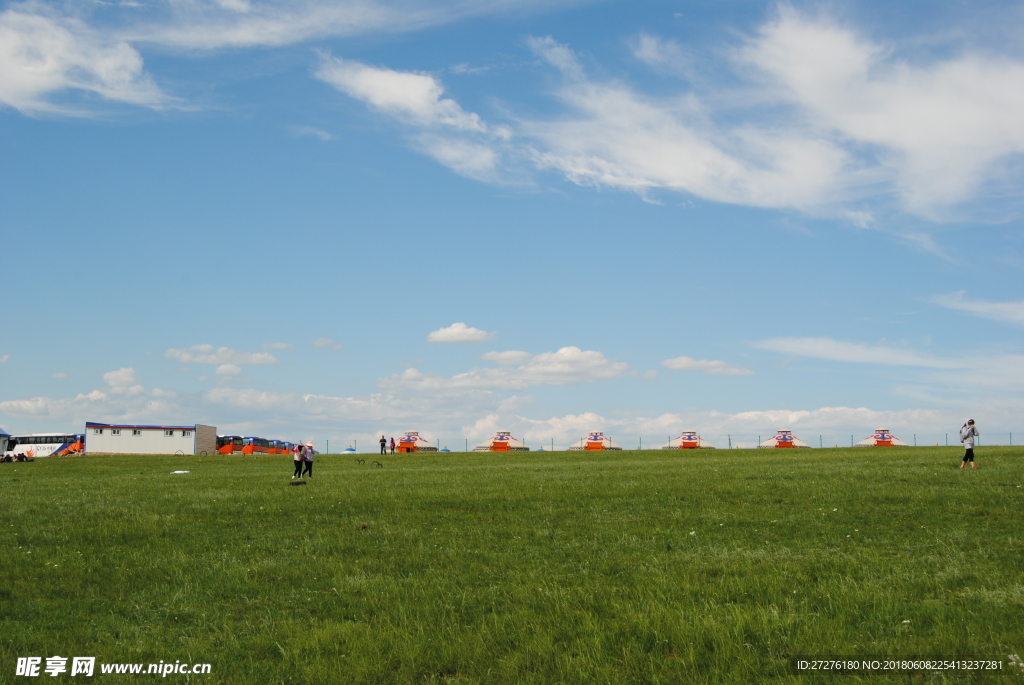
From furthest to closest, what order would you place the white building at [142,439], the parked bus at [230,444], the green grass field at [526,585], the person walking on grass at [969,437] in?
the parked bus at [230,444] → the white building at [142,439] → the person walking on grass at [969,437] → the green grass field at [526,585]

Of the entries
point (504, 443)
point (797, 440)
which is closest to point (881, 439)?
point (797, 440)

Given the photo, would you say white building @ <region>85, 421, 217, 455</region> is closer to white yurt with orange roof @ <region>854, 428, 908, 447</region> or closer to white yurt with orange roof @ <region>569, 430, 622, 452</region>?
white yurt with orange roof @ <region>569, 430, 622, 452</region>

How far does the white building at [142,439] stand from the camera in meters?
101

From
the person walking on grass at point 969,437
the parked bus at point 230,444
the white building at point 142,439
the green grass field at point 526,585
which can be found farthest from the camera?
the parked bus at point 230,444

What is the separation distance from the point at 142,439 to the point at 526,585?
103 m

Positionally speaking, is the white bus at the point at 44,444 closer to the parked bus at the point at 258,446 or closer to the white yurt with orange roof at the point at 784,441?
the parked bus at the point at 258,446

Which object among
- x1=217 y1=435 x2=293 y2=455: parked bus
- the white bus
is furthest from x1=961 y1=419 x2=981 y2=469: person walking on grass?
the white bus

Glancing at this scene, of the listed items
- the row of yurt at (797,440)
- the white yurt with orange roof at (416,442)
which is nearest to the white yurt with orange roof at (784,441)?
the row of yurt at (797,440)

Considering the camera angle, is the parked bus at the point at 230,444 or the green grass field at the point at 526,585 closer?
the green grass field at the point at 526,585

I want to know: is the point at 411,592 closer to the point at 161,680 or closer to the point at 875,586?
the point at 161,680

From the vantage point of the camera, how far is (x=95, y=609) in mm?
13398

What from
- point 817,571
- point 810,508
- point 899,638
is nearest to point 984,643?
point 899,638

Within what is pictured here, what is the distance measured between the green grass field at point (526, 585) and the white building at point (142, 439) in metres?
84.1

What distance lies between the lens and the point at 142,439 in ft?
340
